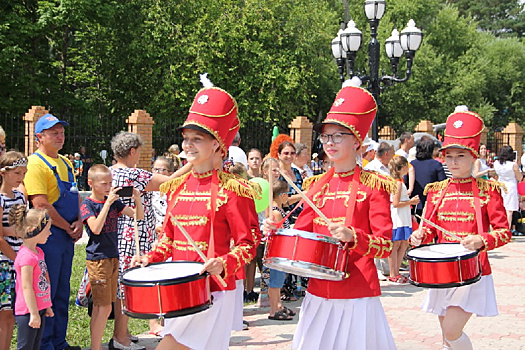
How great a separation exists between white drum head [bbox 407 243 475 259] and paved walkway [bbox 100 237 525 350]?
2.01 meters

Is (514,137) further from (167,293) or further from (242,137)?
(167,293)

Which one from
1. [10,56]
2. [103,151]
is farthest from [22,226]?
[10,56]

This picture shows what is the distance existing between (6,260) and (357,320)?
2.99 m

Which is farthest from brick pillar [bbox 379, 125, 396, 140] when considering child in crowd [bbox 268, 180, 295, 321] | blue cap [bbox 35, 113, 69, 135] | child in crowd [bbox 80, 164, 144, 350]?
blue cap [bbox 35, 113, 69, 135]

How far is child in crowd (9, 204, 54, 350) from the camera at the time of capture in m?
5.03

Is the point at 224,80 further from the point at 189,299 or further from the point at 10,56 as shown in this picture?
the point at 189,299

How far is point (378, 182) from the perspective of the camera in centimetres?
421

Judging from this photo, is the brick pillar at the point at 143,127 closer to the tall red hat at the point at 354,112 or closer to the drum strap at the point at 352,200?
the tall red hat at the point at 354,112

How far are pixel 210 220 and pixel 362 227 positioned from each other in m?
0.96

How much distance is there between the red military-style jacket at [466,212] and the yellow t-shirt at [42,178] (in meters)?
3.29

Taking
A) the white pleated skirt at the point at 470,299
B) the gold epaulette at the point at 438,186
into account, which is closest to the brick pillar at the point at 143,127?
the gold epaulette at the point at 438,186

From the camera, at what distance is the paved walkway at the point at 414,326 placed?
689 centimetres

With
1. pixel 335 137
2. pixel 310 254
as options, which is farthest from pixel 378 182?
pixel 310 254

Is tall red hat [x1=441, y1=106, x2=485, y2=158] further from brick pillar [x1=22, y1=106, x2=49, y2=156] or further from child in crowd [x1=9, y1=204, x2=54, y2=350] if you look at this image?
brick pillar [x1=22, y1=106, x2=49, y2=156]
